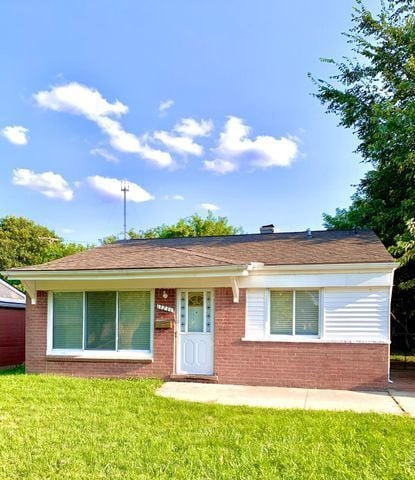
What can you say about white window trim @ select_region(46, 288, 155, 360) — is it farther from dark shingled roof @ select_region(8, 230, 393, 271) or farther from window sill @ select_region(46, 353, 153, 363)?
dark shingled roof @ select_region(8, 230, 393, 271)

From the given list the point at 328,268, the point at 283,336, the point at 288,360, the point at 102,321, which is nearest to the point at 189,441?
the point at 288,360

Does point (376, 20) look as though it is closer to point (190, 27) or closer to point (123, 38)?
point (190, 27)

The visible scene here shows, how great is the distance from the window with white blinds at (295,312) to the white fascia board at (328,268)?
19.6 inches

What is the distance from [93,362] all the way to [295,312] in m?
4.87

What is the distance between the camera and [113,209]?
3600 cm

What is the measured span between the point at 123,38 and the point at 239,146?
38.1 feet

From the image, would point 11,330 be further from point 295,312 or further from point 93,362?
point 295,312

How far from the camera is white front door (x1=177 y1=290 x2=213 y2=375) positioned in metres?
10.3

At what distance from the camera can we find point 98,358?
10.6 metres

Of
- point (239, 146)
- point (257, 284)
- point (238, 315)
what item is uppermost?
point (239, 146)

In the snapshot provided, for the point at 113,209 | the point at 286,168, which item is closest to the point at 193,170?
the point at 286,168

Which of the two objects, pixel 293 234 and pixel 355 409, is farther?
pixel 293 234

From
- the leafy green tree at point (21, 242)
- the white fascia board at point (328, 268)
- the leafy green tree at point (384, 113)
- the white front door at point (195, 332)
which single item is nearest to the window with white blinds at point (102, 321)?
the white front door at point (195, 332)

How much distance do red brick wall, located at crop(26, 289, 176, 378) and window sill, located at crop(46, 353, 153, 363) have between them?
0.05 metres
